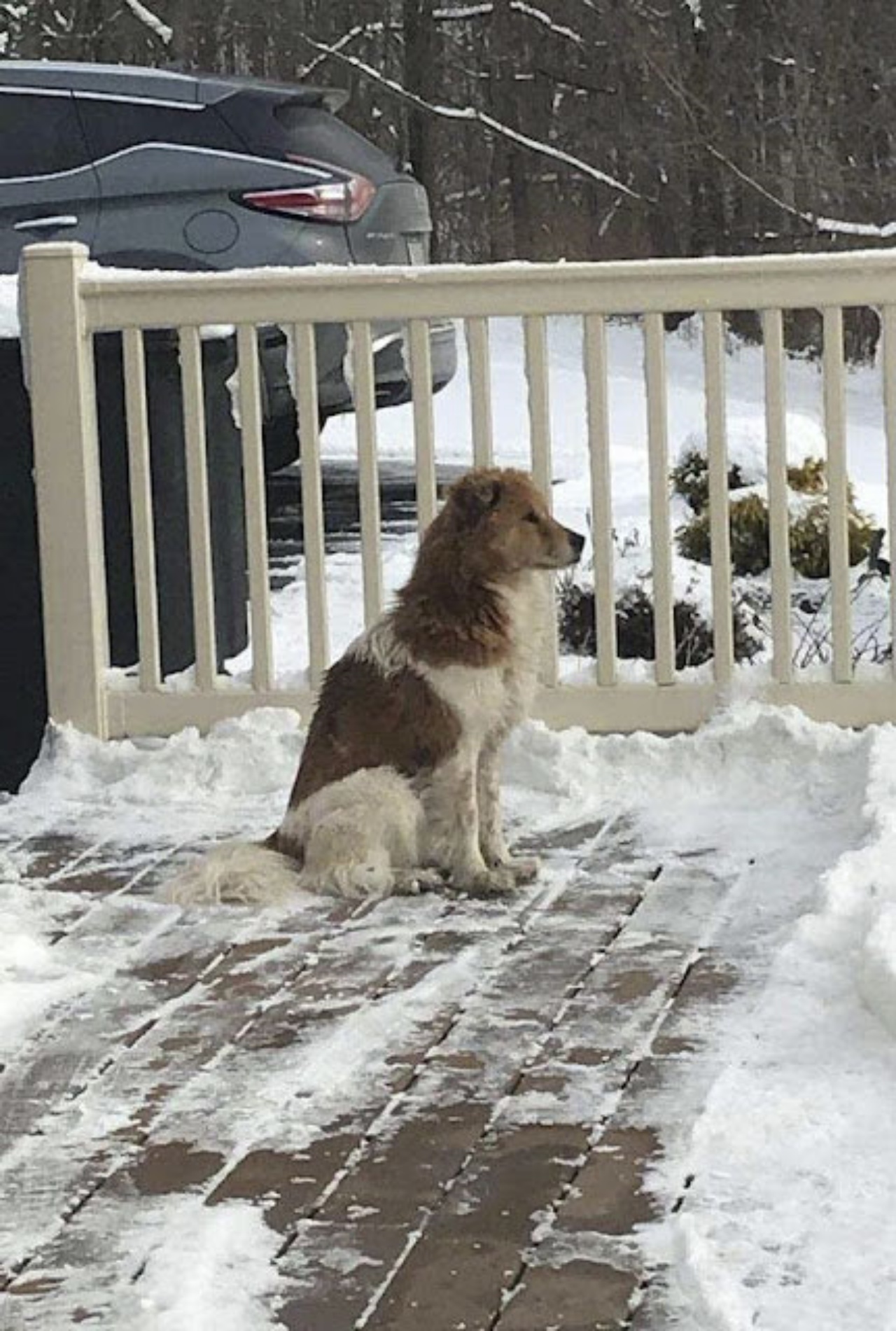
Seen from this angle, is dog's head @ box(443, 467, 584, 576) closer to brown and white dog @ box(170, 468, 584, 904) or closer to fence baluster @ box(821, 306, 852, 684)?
brown and white dog @ box(170, 468, 584, 904)

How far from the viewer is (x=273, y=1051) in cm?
365

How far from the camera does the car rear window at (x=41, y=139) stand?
30.8 feet

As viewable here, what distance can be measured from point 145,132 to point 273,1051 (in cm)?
639

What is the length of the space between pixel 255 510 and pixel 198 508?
0.47 ft

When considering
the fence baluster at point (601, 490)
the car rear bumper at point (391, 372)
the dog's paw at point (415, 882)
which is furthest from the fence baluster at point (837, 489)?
the car rear bumper at point (391, 372)

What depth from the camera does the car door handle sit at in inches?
358

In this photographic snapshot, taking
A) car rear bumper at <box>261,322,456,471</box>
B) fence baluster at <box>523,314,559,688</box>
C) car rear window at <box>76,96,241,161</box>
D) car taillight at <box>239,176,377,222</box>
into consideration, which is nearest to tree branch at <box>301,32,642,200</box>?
car rear bumper at <box>261,322,456,471</box>

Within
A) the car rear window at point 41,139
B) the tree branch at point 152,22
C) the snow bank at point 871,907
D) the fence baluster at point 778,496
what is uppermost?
the tree branch at point 152,22

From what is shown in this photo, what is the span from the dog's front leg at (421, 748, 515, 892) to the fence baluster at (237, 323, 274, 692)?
3.97 feet

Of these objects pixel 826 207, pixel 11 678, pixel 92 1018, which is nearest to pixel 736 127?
pixel 826 207

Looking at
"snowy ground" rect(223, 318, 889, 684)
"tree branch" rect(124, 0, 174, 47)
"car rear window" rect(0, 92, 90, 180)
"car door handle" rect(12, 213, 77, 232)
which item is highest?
"tree branch" rect(124, 0, 174, 47)

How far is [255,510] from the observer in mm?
5852

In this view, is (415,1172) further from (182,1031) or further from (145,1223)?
(182,1031)

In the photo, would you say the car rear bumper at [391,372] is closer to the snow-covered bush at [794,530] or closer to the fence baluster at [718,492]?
the snow-covered bush at [794,530]
